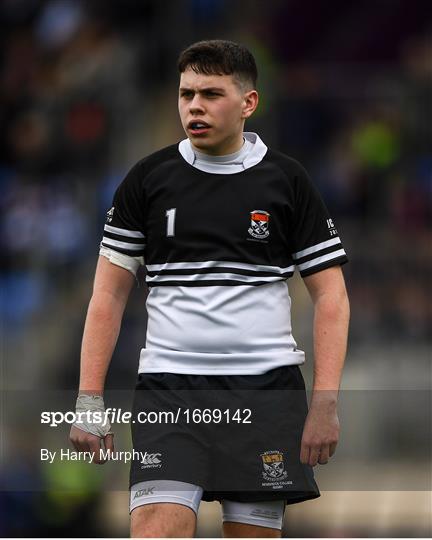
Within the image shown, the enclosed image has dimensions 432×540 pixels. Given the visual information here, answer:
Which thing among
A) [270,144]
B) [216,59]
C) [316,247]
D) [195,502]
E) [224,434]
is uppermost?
[270,144]

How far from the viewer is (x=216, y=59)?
511cm

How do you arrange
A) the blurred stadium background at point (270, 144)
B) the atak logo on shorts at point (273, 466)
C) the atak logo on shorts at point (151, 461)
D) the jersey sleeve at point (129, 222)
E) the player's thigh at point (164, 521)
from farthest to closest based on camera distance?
1. the blurred stadium background at point (270, 144)
2. the jersey sleeve at point (129, 222)
3. the atak logo on shorts at point (273, 466)
4. the atak logo on shorts at point (151, 461)
5. the player's thigh at point (164, 521)

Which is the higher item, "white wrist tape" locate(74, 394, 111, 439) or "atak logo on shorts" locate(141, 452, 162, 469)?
"white wrist tape" locate(74, 394, 111, 439)

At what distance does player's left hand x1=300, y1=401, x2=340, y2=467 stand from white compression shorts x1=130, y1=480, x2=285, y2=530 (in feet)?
0.72

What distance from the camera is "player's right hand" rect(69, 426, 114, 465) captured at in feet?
16.7

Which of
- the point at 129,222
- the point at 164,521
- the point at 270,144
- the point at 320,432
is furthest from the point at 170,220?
the point at 270,144

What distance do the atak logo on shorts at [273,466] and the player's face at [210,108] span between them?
1.07m

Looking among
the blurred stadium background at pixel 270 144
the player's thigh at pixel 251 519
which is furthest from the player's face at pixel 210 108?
the blurred stadium background at pixel 270 144

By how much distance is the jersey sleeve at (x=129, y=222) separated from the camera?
523 cm

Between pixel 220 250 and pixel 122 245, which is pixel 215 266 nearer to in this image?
pixel 220 250

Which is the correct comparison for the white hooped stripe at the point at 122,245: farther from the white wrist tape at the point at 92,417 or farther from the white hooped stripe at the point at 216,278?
the white wrist tape at the point at 92,417

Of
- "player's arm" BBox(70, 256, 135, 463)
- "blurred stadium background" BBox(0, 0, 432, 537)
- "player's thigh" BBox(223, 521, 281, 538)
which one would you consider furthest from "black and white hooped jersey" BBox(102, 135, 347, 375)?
"blurred stadium background" BBox(0, 0, 432, 537)

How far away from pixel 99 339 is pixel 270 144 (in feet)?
26.1

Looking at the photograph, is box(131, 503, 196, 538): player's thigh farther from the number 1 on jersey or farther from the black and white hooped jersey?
the number 1 on jersey
